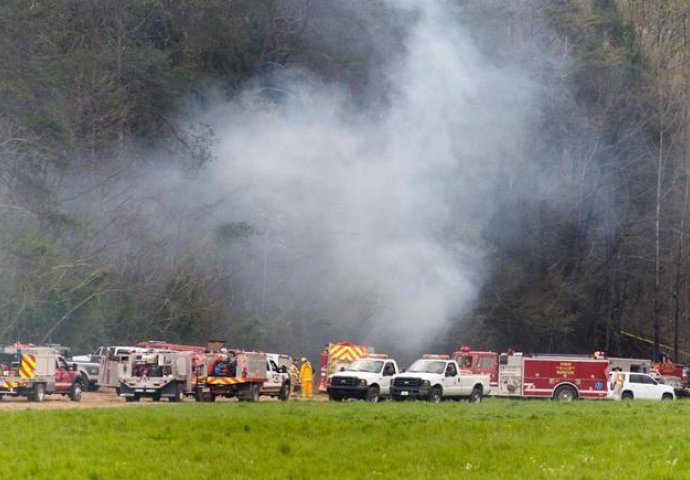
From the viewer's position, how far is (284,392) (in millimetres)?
38469

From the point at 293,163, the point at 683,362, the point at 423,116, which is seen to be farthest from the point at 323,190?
the point at 683,362

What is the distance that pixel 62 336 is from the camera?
47.2 m

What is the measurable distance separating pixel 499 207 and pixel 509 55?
831 cm

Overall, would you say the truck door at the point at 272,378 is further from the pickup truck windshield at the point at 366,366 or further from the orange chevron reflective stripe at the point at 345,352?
the orange chevron reflective stripe at the point at 345,352

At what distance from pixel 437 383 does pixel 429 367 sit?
0.93 metres

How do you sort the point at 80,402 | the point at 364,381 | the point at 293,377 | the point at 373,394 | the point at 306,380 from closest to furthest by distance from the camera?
the point at 80,402, the point at 364,381, the point at 373,394, the point at 306,380, the point at 293,377

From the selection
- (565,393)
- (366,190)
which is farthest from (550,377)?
(366,190)

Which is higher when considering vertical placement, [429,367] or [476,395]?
[429,367]

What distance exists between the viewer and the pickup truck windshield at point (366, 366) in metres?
37.7

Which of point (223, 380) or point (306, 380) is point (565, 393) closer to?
point (306, 380)

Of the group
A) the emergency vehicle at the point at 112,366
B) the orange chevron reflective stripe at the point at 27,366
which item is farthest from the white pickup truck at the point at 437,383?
the orange chevron reflective stripe at the point at 27,366

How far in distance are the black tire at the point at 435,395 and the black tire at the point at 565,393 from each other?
528cm

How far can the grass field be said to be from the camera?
1455 cm

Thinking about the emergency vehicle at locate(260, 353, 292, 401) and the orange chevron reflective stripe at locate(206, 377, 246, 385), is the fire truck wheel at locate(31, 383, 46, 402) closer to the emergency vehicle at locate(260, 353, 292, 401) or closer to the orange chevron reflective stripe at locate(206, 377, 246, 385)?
the orange chevron reflective stripe at locate(206, 377, 246, 385)
